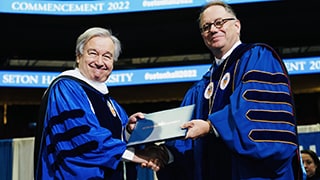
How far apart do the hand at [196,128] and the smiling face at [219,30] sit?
586 millimetres

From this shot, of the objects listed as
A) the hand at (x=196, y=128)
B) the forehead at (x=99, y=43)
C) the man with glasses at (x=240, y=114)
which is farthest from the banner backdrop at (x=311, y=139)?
the hand at (x=196, y=128)

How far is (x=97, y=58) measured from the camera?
3336mm

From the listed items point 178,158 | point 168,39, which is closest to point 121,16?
point 168,39

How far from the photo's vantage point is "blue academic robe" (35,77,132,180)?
3.00m

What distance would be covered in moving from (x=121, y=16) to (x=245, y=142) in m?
10.9

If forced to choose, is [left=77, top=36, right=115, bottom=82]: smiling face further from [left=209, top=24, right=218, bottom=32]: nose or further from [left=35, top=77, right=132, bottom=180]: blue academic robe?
[left=209, top=24, right=218, bottom=32]: nose

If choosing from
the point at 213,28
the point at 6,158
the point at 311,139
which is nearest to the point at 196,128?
the point at 213,28

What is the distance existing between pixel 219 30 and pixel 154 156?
0.91 meters

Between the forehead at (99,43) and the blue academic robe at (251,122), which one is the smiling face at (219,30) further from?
the forehead at (99,43)

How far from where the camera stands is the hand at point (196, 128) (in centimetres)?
276

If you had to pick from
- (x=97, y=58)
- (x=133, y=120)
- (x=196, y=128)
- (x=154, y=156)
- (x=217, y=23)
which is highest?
(x=217, y=23)

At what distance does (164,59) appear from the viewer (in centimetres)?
1488

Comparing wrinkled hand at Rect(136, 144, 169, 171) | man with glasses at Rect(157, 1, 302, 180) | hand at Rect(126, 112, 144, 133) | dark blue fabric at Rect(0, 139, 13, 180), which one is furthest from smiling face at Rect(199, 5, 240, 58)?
dark blue fabric at Rect(0, 139, 13, 180)

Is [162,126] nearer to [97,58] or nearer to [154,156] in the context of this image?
[154,156]
